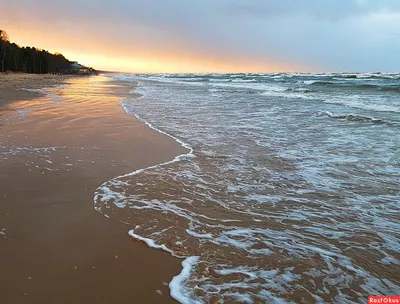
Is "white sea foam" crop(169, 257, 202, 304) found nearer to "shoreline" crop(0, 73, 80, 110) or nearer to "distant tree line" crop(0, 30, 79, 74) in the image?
"shoreline" crop(0, 73, 80, 110)

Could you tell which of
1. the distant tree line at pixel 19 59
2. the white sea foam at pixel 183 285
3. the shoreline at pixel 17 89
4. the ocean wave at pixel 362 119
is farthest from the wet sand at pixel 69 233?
the distant tree line at pixel 19 59

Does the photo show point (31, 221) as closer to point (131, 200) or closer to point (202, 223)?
point (131, 200)

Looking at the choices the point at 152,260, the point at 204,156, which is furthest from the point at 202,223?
the point at 204,156

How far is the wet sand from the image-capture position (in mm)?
2268

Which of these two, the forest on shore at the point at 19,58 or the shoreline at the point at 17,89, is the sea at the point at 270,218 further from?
the forest on shore at the point at 19,58

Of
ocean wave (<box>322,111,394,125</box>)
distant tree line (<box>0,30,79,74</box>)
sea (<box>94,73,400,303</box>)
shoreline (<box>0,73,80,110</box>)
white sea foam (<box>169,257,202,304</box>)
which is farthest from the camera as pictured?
distant tree line (<box>0,30,79,74</box>)

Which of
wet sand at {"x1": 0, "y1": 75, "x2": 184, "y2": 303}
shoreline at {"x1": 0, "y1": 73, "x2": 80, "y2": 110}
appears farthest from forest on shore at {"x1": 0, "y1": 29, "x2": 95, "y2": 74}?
wet sand at {"x1": 0, "y1": 75, "x2": 184, "y2": 303}

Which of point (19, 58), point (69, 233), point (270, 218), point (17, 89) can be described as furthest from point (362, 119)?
point (19, 58)

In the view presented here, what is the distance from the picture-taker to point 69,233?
9.91 ft

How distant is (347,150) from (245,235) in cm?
439

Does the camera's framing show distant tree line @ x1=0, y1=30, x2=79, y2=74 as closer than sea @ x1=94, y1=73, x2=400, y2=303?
No

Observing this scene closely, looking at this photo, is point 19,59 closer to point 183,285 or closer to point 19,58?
point 19,58

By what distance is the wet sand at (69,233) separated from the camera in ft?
7.44

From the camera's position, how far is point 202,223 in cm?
335
